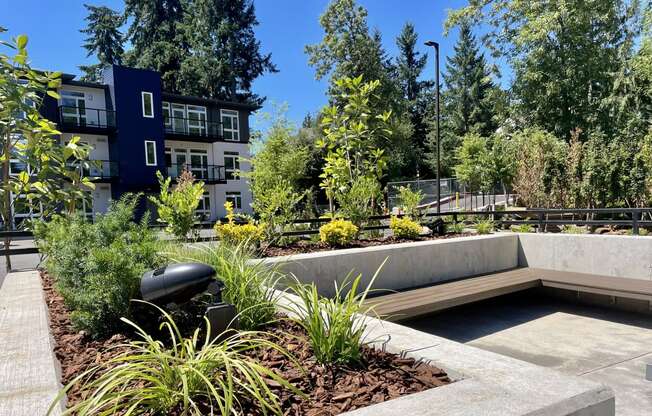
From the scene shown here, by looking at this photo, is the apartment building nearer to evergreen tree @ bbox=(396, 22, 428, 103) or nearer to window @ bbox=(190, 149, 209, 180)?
window @ bbox=(190, 149, 209, 180)

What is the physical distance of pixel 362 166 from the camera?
959 cm

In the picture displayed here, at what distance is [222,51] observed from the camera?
130 ft

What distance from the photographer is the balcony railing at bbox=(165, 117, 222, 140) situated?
1137 inches

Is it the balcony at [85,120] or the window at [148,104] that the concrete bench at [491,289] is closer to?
the balcony at [85,120]

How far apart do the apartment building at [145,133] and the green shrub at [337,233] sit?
52.6ft

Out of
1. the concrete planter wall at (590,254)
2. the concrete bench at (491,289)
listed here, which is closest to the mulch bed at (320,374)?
the concrete bench at (491,289)

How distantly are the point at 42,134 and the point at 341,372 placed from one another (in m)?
4.30

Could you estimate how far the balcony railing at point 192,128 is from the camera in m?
28.9

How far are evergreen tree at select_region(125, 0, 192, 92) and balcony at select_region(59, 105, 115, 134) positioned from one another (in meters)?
14.8

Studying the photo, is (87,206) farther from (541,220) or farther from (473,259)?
(541,220)

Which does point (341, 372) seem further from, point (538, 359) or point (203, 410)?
point (538, 359)

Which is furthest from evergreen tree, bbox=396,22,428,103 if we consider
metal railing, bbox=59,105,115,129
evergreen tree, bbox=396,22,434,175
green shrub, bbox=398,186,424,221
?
green shrub, bbox=398,186,424,221

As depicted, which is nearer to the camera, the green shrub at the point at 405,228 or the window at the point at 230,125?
the green shrub at the point at 405,228

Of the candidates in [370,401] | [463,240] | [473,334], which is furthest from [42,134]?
[463,240]
